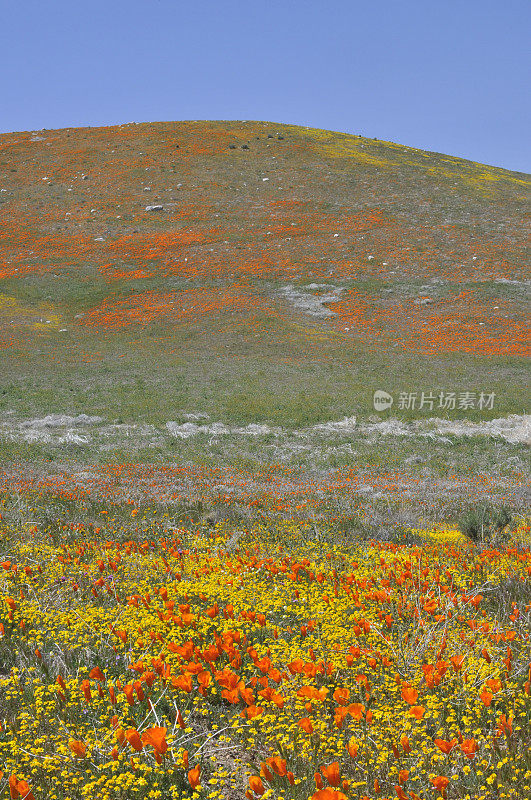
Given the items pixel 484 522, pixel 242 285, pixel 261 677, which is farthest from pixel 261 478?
pixel 242 285

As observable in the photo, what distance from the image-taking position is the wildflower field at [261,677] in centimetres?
234

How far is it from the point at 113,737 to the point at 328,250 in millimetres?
44701

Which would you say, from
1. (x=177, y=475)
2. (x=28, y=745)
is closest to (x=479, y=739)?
(x=28, y=745)

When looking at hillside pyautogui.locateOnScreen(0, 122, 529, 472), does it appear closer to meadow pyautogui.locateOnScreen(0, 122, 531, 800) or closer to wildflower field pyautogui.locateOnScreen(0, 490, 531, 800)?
meadow pyautogui.locateOnScreen(0, 122, 531, 800)

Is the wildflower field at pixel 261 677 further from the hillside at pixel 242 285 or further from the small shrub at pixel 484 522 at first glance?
the hillside at pixel 242 285

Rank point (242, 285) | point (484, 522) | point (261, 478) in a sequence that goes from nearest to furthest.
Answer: point (484, 522) → point (261, 478) → point (242, 285)

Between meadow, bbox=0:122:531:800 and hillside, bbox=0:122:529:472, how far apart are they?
0.27 meters

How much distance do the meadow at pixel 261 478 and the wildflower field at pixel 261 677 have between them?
0.03 meters

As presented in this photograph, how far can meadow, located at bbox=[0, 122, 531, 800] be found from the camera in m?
2.56

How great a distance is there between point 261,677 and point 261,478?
29.9 feet

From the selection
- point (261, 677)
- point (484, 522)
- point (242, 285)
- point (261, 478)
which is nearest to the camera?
point (261, 677)

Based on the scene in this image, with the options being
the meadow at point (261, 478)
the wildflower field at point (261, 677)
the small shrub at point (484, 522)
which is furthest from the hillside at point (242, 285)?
the wildflower field at point (261, 677)

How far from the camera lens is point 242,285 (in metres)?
39.6

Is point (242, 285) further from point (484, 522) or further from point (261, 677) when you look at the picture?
point (261, 677)
